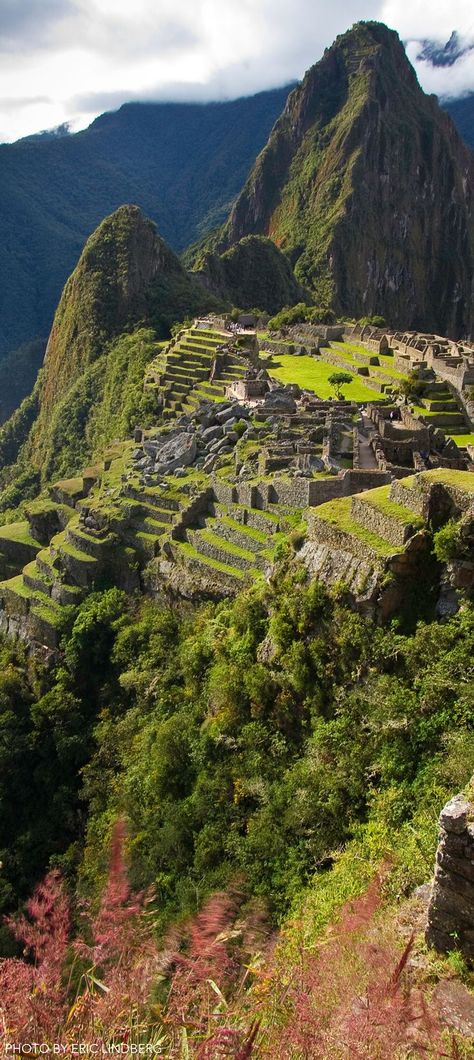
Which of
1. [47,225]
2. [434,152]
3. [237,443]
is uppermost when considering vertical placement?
[434,152]

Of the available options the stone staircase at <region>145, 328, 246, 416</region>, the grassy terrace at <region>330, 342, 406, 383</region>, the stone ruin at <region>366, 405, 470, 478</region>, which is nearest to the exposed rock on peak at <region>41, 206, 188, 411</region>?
the stone staircase at <region>145, 328, 246, 416</region>

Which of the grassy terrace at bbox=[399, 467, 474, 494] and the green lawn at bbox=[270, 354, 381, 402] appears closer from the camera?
the grassy terrace at bbox=[399, 467, 474, 494]

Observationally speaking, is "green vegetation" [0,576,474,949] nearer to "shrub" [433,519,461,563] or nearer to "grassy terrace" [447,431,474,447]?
"shrub" [433,519,461,563]

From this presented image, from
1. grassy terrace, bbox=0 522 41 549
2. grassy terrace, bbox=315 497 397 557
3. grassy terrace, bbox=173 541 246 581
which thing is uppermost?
grassy terrace, bbox=315 497 397 557

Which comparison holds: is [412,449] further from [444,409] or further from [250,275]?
[250,275]

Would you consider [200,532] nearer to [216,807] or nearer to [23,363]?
[216,807]

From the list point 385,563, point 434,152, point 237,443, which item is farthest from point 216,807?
point 434,152
